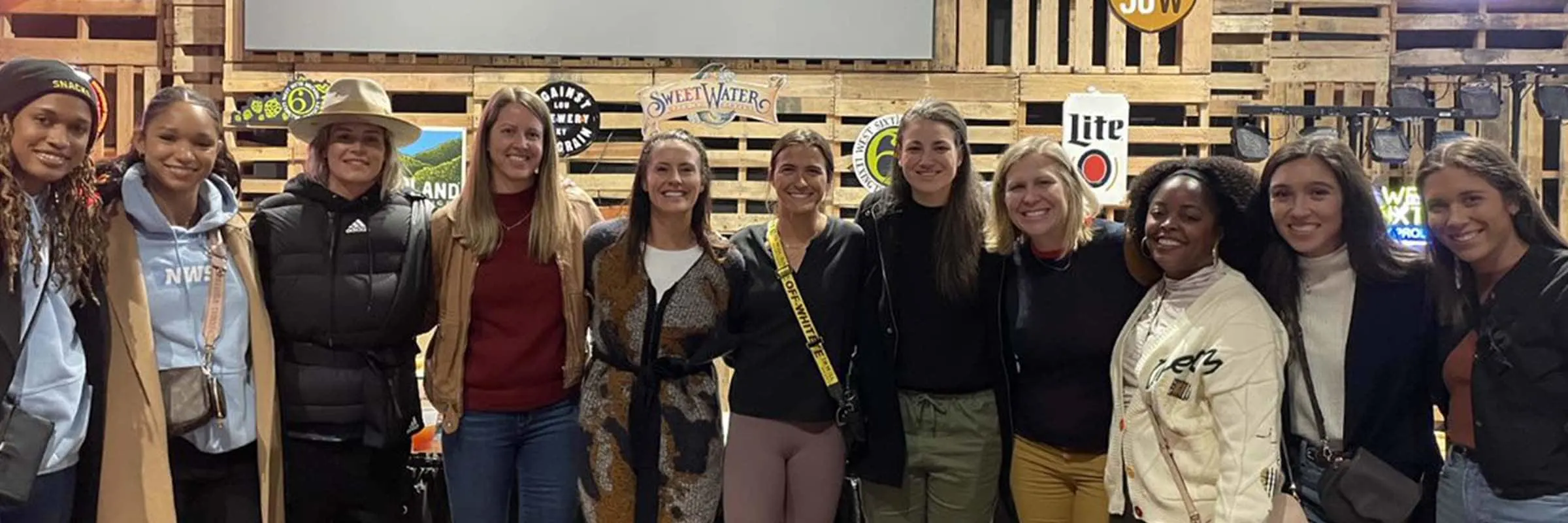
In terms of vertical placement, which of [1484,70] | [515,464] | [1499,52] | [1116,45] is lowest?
[515,464]

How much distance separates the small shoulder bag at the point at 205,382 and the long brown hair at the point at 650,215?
3.15 ft

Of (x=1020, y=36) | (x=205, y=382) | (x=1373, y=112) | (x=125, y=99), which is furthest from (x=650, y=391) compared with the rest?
(x=125, y=99)

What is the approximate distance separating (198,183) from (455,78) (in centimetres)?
497

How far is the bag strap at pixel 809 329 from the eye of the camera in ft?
8.54

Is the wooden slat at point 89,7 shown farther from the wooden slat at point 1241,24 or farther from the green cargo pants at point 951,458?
the wooden slat at point 1241,24

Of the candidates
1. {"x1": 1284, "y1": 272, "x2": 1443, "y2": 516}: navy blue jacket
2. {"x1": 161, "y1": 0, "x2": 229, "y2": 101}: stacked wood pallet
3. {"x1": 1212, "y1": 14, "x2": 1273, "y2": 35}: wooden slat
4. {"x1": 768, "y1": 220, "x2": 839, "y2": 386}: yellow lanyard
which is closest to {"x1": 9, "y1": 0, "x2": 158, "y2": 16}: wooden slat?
{"x1": 161, "y1": 0, "x2": 229, "y2": 101}: stacked wood pallet

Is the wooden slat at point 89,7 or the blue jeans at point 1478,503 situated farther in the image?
the wooden slat at point 89,7

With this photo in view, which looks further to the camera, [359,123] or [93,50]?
[93,50]

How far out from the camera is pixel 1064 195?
2568mm

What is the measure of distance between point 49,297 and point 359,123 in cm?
85

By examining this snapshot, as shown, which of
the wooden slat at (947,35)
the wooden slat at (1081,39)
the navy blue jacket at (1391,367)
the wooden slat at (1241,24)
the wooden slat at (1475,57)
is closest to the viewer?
the navy blue jacket at (1391,367)

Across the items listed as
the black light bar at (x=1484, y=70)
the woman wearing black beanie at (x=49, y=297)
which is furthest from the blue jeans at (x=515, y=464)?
the black light bar at (x=1484, y=70)

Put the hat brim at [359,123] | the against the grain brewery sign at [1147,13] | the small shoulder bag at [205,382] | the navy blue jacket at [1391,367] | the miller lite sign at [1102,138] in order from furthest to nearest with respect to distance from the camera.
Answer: the miller lite sign at [1102,138], the against the grain brewery sign at [1147,13], the hat brim at [359,123], the small shoulder bag at [205,382], the navy blue jacket at [1391,367]

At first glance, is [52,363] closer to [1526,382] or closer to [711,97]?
[1526,382]
